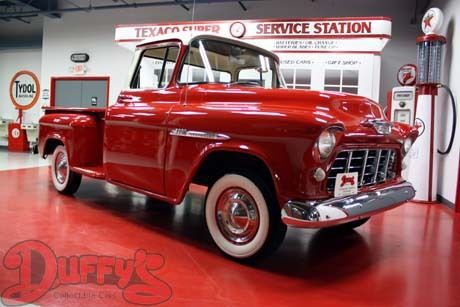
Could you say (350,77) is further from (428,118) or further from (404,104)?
(428,118)

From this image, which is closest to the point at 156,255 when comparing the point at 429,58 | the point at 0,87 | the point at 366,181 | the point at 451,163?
the point at 366,181

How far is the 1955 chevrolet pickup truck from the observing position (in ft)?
8.13

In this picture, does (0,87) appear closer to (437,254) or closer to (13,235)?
(13,235)

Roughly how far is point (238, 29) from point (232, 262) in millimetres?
6210

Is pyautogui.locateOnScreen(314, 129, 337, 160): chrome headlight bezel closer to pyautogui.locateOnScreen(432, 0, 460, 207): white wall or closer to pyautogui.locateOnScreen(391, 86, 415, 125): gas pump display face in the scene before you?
pyautogui.locateOnScreen(432, 0, 460, 207): white wall

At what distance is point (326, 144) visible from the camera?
8.04ft

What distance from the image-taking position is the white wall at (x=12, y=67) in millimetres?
12742

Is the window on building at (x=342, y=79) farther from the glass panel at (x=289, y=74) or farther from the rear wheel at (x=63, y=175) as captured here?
the rear wheel at (x=63, y=175)

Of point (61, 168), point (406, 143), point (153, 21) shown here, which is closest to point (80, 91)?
point (153, 21)

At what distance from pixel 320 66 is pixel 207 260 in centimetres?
579

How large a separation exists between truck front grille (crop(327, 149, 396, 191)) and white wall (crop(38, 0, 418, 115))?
589 centimetres

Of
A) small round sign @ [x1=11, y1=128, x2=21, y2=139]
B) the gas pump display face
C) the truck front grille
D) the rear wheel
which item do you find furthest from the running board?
small round sign @ [x1=11, y1=128, x2=21, y2=139]

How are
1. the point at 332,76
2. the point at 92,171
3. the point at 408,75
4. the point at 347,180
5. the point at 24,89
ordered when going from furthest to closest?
1. the point at 24,89
2. the point at 332,76
3. the point at 408,75
4. the point at 92,171
5. the point at 347,180

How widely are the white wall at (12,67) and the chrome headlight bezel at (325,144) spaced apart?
12.3 m
